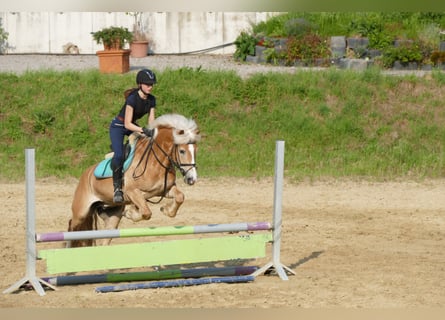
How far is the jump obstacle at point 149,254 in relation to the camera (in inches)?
323

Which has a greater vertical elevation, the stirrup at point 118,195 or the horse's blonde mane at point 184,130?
the horse's blonde mane at point 184,130

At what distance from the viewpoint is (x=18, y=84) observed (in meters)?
18.4

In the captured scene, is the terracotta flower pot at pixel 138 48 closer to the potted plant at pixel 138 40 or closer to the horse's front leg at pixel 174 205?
the potted plant at pixel 138 40

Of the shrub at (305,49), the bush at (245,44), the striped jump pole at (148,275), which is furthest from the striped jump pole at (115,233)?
the bush at (245,44)

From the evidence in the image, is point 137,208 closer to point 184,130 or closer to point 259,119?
point 184,130

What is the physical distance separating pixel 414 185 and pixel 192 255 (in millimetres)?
7355

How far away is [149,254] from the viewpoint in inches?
333

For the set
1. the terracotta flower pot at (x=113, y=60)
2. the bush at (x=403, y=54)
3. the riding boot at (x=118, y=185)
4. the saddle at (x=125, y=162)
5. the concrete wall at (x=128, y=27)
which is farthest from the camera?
the concrete wall at (x=128, y=27)

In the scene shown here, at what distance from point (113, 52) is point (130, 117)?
413 inches

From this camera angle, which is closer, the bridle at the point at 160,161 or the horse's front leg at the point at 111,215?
the bridle at the point at 160,161

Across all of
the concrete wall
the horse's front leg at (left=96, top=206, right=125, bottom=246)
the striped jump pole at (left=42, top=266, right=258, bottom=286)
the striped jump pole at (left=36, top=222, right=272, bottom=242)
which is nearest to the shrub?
the concrete wall

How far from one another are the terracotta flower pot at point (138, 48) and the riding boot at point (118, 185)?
12874 millimetres

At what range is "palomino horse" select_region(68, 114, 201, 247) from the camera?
845 centimetres

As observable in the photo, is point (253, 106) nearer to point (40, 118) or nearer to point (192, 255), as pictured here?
point (40, 118)
